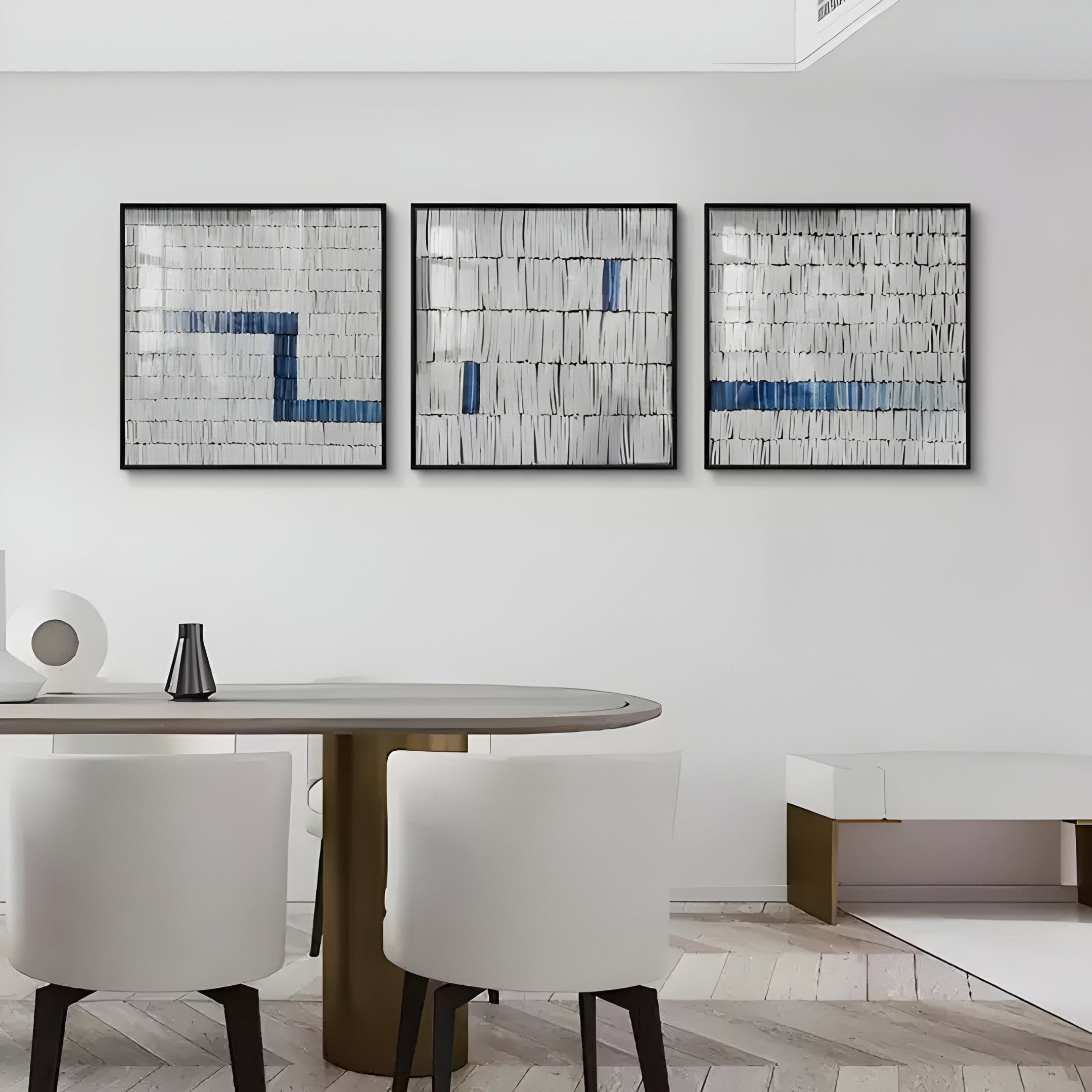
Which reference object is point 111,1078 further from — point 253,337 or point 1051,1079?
point 253,337

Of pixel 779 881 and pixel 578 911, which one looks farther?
pixel 779 881

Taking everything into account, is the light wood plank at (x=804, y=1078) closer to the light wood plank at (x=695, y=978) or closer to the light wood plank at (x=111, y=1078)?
the light wood plank at (x=695, y=978)

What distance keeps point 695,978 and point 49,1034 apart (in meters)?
1.63

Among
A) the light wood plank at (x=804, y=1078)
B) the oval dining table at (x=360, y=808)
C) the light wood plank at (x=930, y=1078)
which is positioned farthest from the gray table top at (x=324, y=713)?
the light wood plank at (x=930, y=1078)

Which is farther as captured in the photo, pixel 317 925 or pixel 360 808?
pixel 317 925

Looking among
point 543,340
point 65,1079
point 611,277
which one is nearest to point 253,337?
point 543,340

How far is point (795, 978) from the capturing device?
2.89 metres

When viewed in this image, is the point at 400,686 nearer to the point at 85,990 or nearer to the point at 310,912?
the point at 85,990

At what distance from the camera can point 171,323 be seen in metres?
3.70

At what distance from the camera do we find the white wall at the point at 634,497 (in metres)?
3.72

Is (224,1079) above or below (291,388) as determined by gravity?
below

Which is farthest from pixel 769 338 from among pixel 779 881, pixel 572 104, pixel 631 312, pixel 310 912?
pixel 310 912

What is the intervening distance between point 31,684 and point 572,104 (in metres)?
2.56

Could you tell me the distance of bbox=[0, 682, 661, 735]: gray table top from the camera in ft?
6.24
